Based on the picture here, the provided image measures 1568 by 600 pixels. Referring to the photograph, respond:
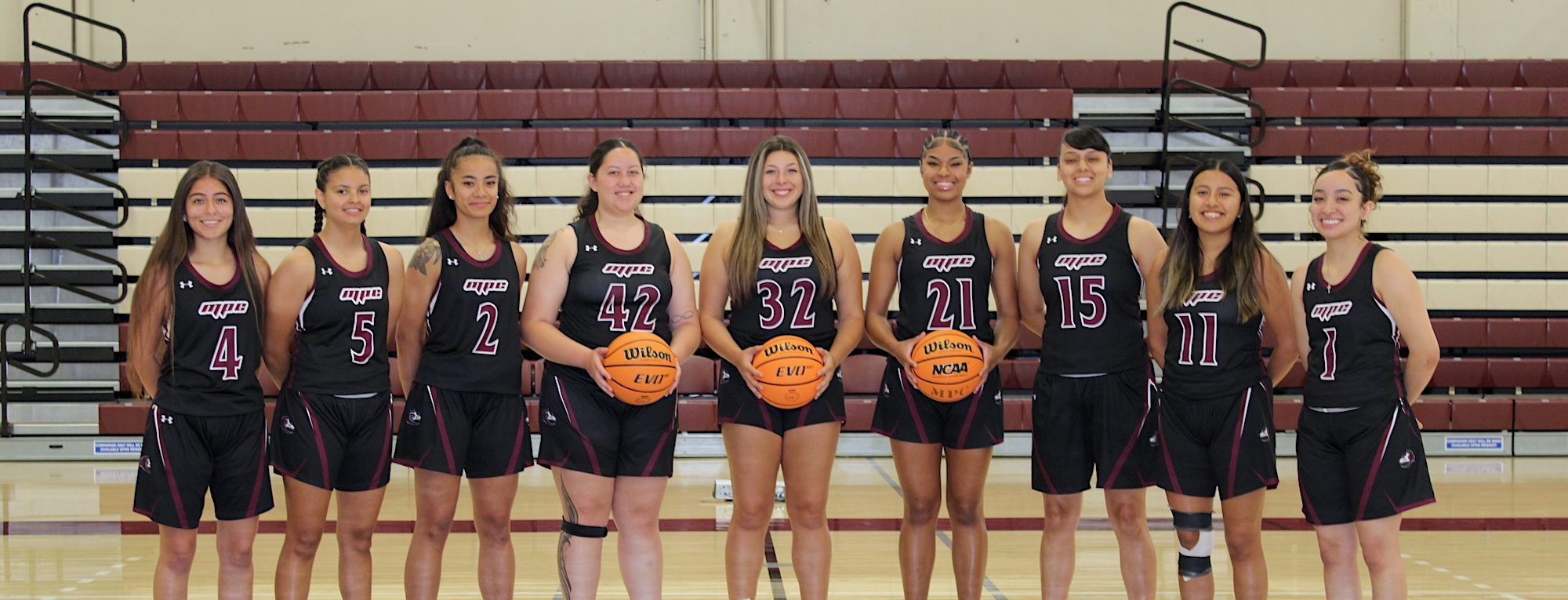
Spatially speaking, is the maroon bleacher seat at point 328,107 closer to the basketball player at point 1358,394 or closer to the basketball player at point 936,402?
the basketball player at point 936,402

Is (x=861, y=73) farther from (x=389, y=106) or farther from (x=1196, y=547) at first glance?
(x=1196, y=547)

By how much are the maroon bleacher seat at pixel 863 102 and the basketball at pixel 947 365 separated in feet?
19.0

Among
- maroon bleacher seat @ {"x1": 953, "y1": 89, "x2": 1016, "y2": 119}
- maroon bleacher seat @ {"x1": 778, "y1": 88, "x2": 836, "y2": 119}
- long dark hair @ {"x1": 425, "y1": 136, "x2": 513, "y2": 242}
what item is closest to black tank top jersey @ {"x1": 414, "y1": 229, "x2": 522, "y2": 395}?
long dark hair @ {"x1": 425, "y1": 136, "x2": 513, "y2": 242}

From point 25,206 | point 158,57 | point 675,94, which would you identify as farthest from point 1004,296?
point 158,57

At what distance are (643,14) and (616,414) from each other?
7.37 m

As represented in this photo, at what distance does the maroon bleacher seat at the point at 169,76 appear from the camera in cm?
915

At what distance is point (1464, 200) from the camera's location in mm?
8844

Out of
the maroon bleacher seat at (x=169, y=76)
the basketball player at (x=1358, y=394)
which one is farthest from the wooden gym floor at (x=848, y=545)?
the maroon bleacher seat at (x=169, y=76)

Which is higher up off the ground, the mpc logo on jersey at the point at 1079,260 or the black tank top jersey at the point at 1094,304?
the mpc logo on jersey at the point at 1079,260

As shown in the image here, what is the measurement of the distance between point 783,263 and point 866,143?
18.5 feet

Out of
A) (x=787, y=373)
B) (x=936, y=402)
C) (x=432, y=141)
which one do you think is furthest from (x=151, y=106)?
(x=936, y=402)

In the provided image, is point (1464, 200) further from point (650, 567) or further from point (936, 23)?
point (650, 567)

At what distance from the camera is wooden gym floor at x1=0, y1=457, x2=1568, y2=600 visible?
4.18 meters

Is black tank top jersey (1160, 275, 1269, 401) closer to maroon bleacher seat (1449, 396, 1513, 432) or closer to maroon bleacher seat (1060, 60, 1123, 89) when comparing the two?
maroon bleacher seat (1449, 396, 1513, 432)
